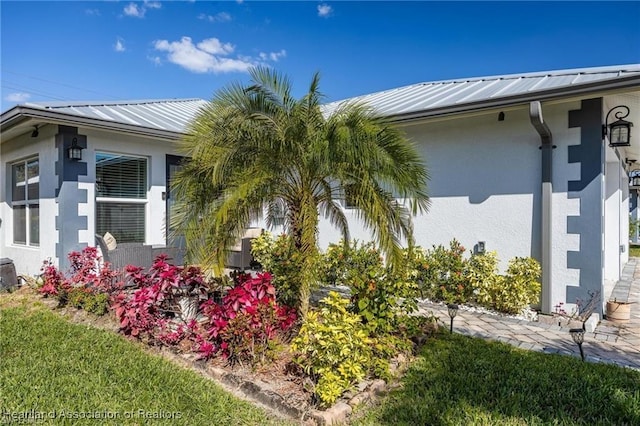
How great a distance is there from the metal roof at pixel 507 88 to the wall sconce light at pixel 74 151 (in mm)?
4549

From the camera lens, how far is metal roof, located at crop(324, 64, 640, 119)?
4989mm

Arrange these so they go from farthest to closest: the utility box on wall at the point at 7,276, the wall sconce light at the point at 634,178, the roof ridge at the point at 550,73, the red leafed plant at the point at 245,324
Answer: the wall sconce light at the point at 634,178 < the utility box on wall at the point at 7,276 < the roof ridge at the point at 550,73 < the red leafed plant at the point at 245,324

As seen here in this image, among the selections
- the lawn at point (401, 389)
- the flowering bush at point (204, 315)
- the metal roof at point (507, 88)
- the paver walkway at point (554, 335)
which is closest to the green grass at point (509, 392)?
the lawn at point (401, 389)

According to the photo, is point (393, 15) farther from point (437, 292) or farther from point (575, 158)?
point (437, 292)

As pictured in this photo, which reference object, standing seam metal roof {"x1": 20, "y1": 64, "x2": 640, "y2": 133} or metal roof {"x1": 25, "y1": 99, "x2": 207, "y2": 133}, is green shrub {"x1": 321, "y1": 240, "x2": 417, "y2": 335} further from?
metal roof {"x1": 25, "y1": 99, "x2": 207, "y2": 133}

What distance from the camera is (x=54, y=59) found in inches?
507

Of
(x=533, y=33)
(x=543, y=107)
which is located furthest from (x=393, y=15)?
(x=543, y=107)

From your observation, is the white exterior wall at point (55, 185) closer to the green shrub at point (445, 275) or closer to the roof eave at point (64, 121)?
the roof eave at point (64, 121)

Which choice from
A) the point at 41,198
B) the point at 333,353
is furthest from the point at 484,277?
the point at 41,198

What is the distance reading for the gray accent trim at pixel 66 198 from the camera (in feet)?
21.5

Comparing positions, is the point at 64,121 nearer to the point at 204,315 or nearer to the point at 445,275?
the point at 204,315

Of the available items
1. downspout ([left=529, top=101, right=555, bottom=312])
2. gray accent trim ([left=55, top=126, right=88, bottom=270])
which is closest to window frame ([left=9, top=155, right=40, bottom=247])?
gray accent trim ([left=55, top=126, right=88, bottom=270])

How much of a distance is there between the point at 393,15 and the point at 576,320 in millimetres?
8086

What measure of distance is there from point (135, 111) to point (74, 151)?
7.74ft
